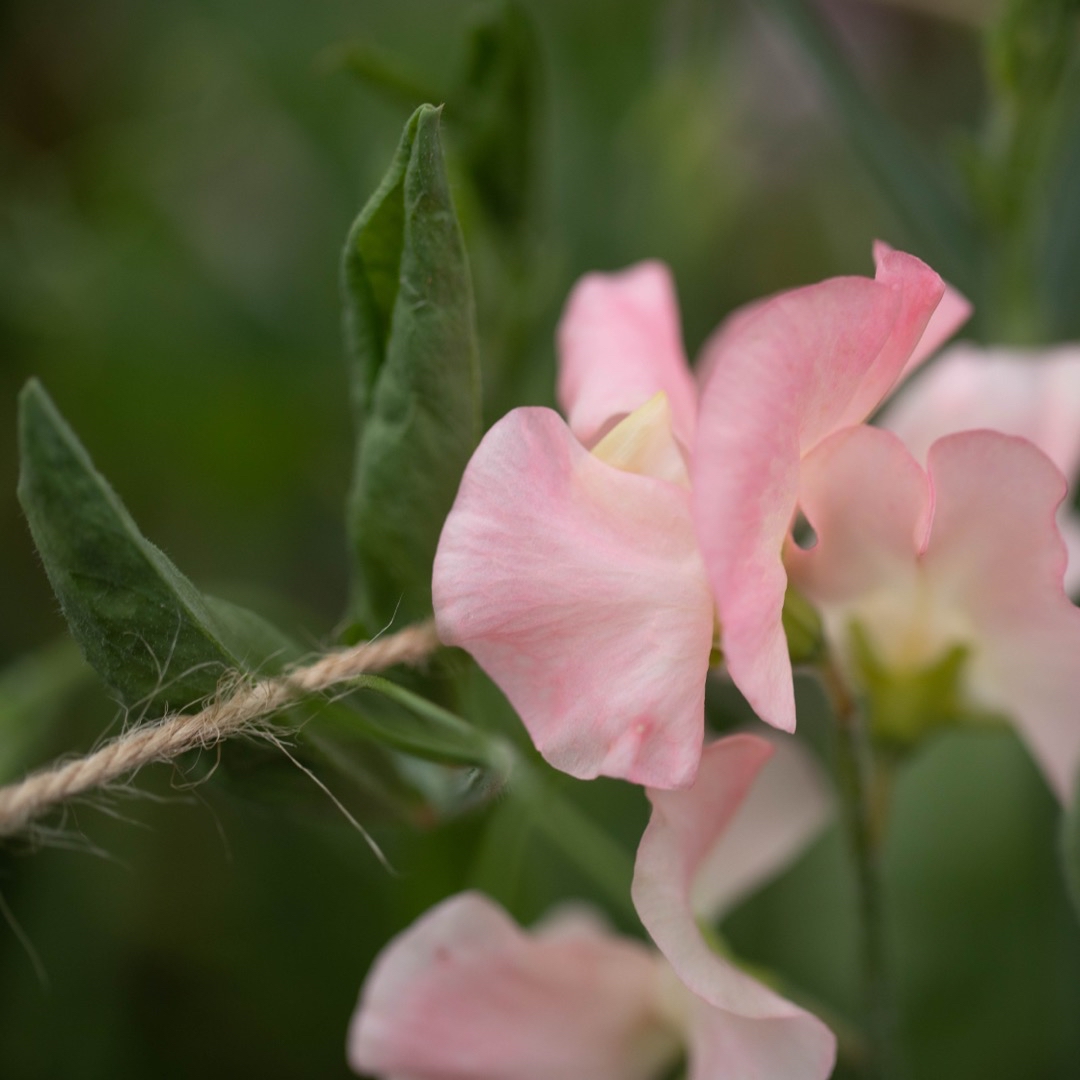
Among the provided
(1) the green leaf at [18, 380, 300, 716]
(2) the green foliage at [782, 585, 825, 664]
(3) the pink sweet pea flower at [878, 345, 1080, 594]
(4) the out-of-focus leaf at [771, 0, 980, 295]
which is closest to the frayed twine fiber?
(1) the green leaf at [18, 380, 300, 716]

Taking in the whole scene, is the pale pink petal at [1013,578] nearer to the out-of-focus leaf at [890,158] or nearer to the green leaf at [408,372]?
the green leaf at [408,372]

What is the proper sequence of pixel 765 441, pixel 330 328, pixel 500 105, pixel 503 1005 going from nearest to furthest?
1. pixel 765 441
2. pixel 503 1005
3. pixel 500 105
4. pixel 330 328

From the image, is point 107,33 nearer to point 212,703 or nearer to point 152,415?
point 152,415

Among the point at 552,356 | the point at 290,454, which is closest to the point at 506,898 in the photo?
the point at 552,356

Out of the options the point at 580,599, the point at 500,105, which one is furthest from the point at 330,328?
the point at 580,599

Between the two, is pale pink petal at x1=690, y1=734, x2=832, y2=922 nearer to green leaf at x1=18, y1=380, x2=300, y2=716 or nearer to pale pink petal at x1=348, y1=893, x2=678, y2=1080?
pale pink petal at x1=348, y1=893, x2=678, y2=1080

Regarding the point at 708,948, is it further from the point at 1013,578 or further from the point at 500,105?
the point at 500,105
